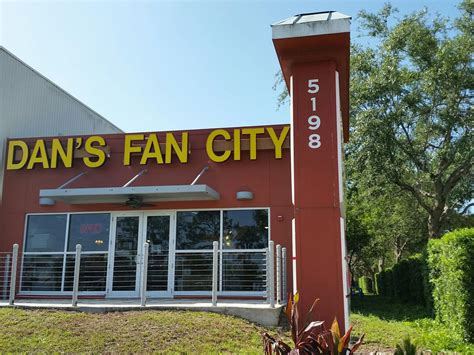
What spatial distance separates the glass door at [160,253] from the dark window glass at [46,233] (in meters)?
2.59

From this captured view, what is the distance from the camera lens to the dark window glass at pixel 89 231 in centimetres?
1371

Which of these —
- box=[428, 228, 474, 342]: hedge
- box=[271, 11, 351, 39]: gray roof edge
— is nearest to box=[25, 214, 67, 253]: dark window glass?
box=[271, 11, 351, 39]: gray roof edge

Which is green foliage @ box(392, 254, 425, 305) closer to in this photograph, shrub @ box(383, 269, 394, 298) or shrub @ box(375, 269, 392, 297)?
shrub @ box(383, 269, 394, 298)

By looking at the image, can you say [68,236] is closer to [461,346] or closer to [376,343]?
[376,343]

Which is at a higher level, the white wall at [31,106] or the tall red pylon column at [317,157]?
the white wall at [31,106]

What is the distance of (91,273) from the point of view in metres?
13.5

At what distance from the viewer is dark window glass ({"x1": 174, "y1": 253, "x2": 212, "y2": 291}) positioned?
12828 millimetres

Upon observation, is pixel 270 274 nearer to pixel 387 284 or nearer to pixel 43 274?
pixel 43 274

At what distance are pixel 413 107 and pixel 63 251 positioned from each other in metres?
12.6

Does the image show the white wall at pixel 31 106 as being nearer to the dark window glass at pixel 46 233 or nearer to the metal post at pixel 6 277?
the dark window glass at pixel 46 233

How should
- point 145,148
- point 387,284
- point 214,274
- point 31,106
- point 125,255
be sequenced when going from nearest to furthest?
point 214,274, point 125,255, point 145,148, point 31,106, point 387,284

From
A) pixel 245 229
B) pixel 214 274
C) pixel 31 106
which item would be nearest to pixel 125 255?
pixel 245 229

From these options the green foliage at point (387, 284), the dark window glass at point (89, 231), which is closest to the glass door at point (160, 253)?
the dark window glass at point (89, 231)

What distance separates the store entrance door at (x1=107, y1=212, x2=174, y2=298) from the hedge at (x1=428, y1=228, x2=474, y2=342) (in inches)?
267
